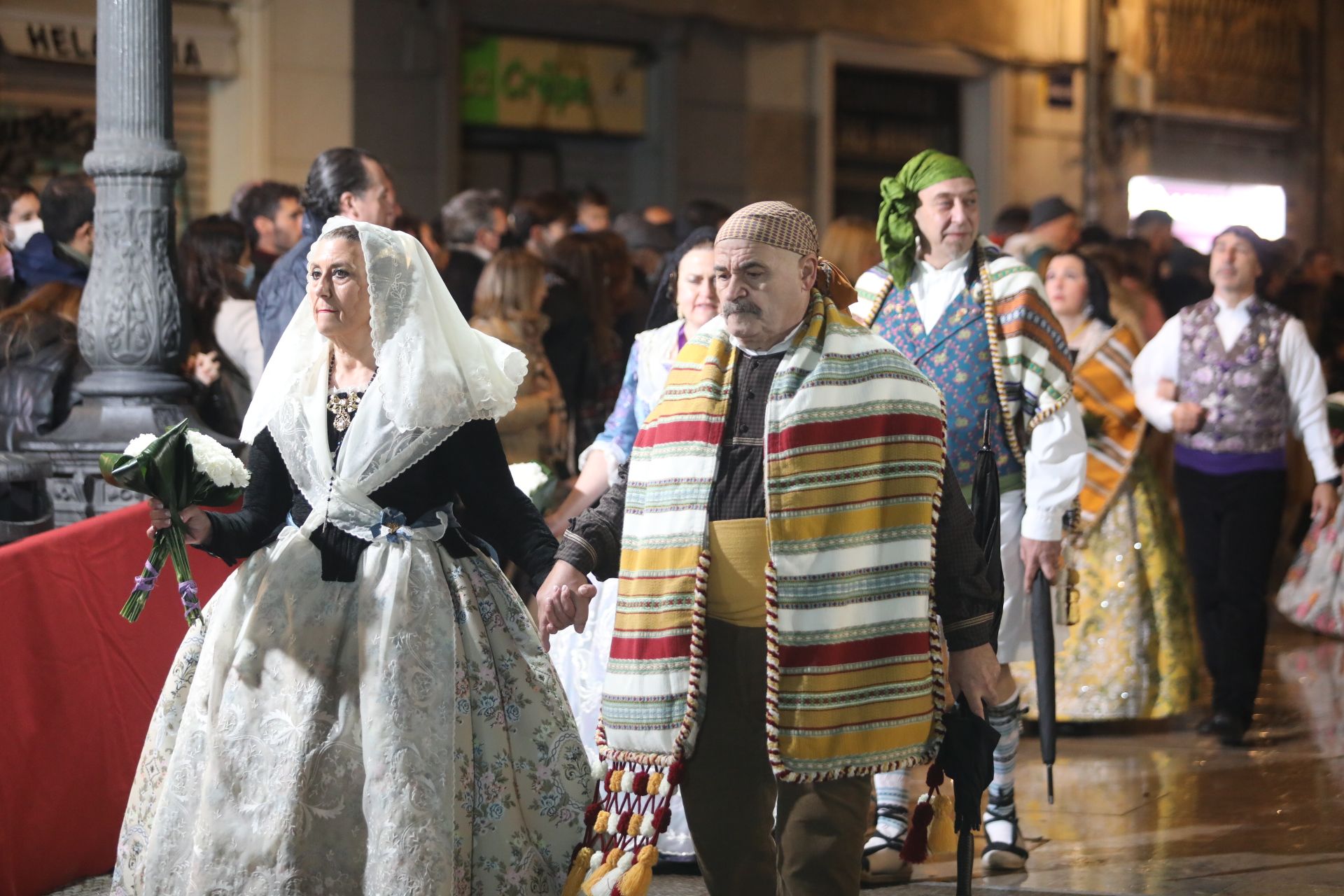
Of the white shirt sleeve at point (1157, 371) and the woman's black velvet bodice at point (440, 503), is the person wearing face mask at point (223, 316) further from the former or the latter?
the white shirt sleeve at point (1157, 371)

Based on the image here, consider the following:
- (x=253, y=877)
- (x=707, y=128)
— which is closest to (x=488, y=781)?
(x=253, y=877)

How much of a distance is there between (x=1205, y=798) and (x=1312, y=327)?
735 centimetres

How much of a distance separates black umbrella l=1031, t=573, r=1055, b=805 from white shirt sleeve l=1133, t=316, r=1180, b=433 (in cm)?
238

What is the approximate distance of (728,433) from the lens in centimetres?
430

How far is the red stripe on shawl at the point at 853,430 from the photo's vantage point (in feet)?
13.7

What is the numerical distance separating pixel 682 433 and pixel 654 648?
19.3 inches

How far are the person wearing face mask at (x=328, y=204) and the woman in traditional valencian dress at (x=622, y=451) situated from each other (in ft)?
3.70

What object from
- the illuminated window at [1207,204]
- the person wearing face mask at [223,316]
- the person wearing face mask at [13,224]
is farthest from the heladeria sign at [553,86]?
the person wearing face mask at [223,316]

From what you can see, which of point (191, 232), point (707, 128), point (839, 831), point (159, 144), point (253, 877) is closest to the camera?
point (839, 831)

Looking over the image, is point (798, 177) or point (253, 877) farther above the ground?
point (798, 177)

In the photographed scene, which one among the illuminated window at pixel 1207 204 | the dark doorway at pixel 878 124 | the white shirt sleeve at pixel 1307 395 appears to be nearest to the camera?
the white shirt sleeve at pixel 1307 395

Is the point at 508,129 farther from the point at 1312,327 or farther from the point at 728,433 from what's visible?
the point at 728,433

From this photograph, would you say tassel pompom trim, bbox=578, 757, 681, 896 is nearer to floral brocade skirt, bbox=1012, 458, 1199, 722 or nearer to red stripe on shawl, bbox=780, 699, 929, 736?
red stripe on shawl, bbox=780, 699, 929, 736

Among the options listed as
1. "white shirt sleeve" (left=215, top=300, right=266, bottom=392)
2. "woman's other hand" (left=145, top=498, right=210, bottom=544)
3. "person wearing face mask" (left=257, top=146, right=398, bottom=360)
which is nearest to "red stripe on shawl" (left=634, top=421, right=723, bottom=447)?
"woman's other hand" (left=145, top=498, right=210, bottom=544)
